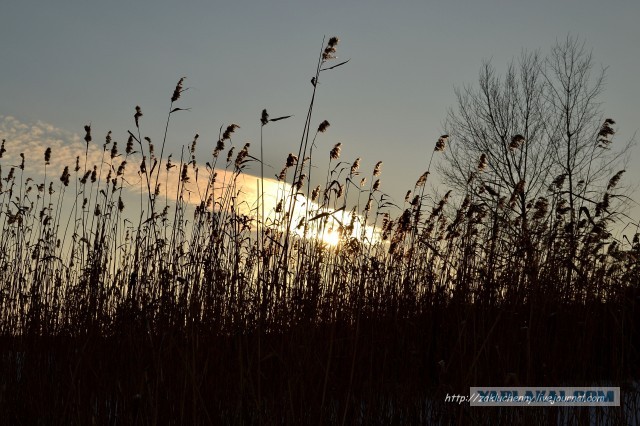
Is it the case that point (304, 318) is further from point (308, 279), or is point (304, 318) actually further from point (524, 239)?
point (524, 239)

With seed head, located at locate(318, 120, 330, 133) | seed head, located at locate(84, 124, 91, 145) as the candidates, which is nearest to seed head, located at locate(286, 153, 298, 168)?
seed head, located at locate(318, 120, 330, 133)

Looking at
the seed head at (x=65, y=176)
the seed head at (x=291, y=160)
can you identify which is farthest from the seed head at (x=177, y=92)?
the seed head at (x=65, y=176)

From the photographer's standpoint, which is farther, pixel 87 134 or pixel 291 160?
pixel 87 134

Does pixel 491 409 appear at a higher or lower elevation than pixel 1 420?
higher

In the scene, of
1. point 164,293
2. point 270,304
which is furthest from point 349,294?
point 164,293

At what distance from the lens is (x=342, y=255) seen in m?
4.52

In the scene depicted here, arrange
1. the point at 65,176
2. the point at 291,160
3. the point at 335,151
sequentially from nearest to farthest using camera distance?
1. the point at 291,160
2. the point at 335,151
3. the point at 65,176

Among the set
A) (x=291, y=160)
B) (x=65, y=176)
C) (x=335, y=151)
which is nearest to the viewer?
(x=291, y=160)

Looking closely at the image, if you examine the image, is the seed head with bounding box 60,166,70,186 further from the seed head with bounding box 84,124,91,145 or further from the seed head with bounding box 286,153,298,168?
the seed head with bounding box 286,153,298,168

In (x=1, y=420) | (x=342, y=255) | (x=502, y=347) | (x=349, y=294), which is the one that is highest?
(x=342, y=255)

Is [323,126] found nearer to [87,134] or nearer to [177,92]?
[177,92]

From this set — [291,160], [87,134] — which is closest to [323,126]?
[291,160]

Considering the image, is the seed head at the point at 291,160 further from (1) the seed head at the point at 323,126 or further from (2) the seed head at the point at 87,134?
(2) the seed head at the point at 87,134

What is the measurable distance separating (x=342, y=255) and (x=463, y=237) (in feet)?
2.97
